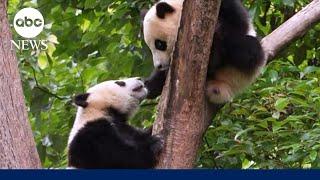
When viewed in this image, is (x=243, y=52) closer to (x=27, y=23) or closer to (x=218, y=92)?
(x=218, y=92)

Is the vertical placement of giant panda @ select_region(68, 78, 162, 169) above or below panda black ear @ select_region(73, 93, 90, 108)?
below

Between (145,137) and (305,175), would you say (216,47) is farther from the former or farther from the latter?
(305,175)

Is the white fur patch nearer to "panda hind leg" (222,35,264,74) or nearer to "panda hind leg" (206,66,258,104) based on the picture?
"panda hind leg" (206,66,258,104)

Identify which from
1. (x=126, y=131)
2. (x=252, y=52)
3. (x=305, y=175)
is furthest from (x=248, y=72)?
(x=305, y=175)

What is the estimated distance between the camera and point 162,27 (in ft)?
16.3

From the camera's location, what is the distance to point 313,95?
4.66 metres

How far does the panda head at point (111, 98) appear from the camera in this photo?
4.70 meters

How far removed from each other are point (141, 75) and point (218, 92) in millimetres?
1350

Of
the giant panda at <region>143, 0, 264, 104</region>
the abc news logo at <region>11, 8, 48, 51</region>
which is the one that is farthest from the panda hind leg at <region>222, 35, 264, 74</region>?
the abc news logo at <region>11, 8, 48, 51</region>

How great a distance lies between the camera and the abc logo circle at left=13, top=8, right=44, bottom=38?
569 cm

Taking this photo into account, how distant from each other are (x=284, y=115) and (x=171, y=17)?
1.07 meters

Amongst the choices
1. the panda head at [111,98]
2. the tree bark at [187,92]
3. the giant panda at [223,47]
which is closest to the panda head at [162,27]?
the giant panda at [223,47]

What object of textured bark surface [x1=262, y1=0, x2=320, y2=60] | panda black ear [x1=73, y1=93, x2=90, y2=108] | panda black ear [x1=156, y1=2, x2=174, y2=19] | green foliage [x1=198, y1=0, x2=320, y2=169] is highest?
panda black ear [x1=156, y1=2, x2=174, y2=19]

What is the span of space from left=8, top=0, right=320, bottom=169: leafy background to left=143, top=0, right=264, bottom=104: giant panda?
0.79 ft
